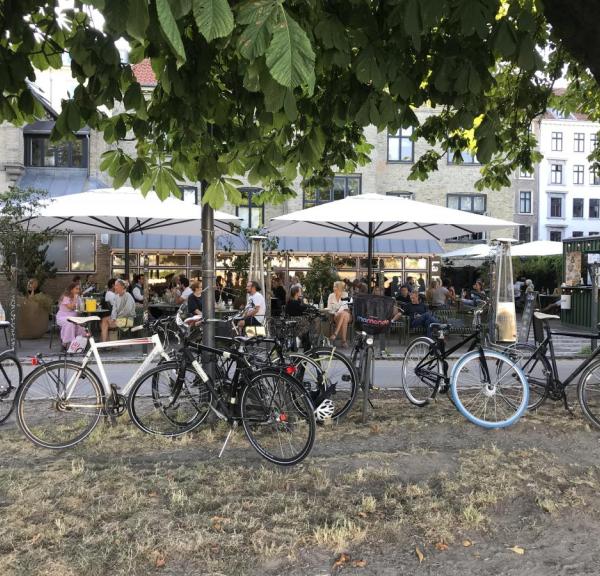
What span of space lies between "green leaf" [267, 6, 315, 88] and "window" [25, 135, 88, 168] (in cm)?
2170

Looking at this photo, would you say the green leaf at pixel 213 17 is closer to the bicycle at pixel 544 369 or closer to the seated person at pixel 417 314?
the bicycle at pixel 544 369

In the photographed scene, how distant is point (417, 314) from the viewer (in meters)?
11.6

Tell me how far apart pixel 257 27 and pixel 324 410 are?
165 inches

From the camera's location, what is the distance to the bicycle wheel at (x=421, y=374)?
6.52 metres

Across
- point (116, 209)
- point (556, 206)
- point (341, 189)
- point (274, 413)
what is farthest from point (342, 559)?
point (556, 206)

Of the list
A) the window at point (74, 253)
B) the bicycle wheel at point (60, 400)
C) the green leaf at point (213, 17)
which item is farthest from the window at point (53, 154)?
the green leaf at point (213, 17)

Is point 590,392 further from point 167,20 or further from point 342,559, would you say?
point 167,20

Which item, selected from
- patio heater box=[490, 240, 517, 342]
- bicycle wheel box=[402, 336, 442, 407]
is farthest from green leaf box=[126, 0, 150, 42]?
patio heater box=[490, 240, 517, 342]

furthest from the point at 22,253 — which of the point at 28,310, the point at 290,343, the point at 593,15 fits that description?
the point at 593,15

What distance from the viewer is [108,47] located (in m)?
3.53

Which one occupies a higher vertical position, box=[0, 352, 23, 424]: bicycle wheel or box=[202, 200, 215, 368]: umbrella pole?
box=[202, 200, 215, 368]: umbrella pole

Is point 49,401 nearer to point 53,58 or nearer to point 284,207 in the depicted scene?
point 53,58

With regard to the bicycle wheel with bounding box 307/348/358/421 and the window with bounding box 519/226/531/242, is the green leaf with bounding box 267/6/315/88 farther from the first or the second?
the window with bounding box 519/226/531/242

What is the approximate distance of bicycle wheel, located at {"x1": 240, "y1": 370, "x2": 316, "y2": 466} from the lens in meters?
4.59
